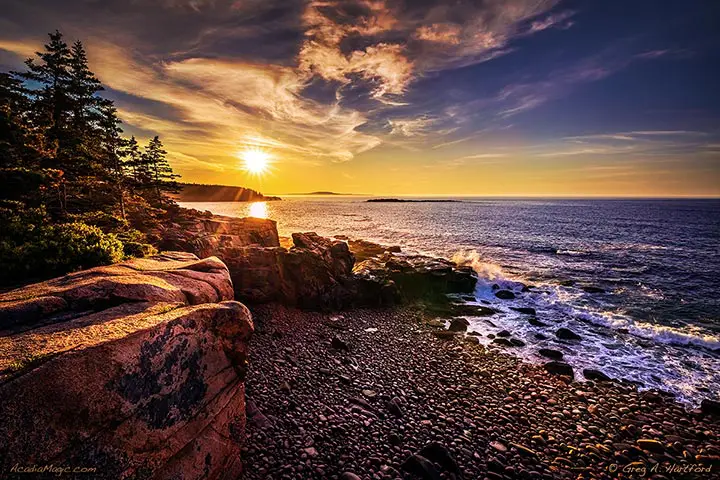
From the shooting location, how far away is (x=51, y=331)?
6.01 metres

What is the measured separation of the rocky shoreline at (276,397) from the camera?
4941 millimetres

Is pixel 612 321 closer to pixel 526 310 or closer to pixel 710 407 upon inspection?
pixel 526 310

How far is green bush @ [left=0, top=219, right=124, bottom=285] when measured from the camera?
1006 cm

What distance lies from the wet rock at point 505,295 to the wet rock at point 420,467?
2269 cm

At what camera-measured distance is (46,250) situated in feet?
35.1

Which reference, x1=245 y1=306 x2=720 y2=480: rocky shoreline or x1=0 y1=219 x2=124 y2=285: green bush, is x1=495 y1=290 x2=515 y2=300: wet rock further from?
x1=0 y1=219 x2=124 y2=285: green bush

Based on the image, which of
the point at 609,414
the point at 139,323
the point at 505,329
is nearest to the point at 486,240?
the point at 505,329

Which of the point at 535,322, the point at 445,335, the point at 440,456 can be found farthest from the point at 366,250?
the point at 440,456

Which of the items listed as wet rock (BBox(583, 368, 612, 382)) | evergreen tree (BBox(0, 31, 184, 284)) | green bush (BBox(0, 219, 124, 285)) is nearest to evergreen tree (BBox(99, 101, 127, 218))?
evergreen tree (BBox(0, 31, 184, 284))

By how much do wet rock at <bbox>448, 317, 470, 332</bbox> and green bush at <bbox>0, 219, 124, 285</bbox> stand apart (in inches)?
787

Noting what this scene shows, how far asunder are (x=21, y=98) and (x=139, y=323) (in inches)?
1257

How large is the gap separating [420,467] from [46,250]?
15.0 m

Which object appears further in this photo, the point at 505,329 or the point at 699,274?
the point at 699,274

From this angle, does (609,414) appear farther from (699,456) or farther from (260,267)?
(260,267)
